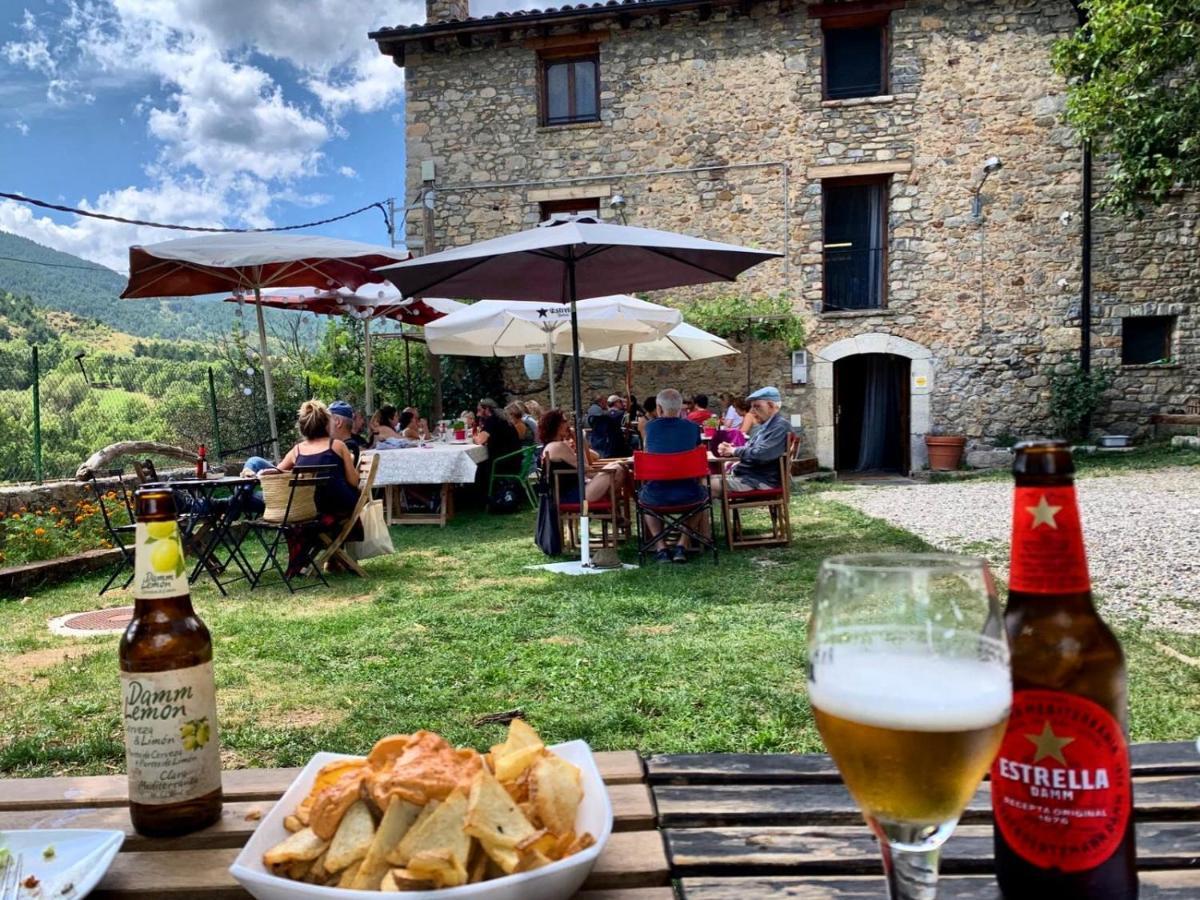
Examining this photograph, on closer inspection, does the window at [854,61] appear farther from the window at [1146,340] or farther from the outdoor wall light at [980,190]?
the window at [1146,340]

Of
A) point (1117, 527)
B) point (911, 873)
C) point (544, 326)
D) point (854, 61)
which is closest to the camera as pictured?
point (911, 873)

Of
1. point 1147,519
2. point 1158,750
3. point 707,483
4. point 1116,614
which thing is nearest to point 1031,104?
point 1147,519

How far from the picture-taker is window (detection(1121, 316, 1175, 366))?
1252cm

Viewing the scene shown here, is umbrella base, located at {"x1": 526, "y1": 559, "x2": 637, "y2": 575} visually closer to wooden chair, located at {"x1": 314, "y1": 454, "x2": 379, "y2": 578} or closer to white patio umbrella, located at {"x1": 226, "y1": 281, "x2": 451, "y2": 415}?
wooden chair, located at {"x1": 314, "y1": 454, "x2": 379, "y2": 578}

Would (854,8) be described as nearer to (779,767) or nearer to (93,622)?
(93,622)

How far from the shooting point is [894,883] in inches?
22.7

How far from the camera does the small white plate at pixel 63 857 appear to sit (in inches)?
28.2

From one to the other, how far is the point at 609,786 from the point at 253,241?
662 centimetres

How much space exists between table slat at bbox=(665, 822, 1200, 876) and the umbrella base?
480 centimetres

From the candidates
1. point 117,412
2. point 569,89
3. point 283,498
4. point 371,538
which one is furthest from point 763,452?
point 117,412

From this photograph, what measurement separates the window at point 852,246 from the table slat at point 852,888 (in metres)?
13.0

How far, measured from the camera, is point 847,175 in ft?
41.6

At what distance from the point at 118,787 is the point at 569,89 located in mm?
13641

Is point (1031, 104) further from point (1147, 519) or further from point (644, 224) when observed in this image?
point (1147, 519)
